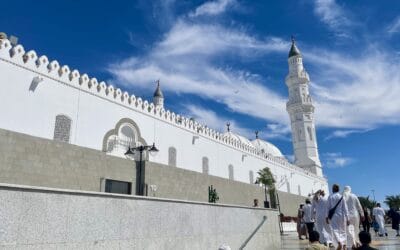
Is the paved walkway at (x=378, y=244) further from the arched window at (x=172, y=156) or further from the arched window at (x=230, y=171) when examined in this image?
the arched window at (x=230, y=171)

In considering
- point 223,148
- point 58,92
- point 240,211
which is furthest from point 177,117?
point 240,211

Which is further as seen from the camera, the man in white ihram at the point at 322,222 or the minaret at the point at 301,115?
the minaret at the point at 301,115

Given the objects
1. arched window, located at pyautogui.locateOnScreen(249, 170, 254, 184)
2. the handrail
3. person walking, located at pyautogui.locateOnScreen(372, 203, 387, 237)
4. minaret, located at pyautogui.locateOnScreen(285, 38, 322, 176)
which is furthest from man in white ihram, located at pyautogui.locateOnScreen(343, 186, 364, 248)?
minaret, located at pyautogui.locateOnScreen(285, 38, 322, 176)

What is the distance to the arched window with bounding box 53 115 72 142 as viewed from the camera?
1246 centimetres

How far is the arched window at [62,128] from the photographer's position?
40.9 feet

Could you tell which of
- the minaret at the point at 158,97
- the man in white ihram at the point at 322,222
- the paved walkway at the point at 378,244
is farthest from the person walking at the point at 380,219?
the minaret at the point at 158,97

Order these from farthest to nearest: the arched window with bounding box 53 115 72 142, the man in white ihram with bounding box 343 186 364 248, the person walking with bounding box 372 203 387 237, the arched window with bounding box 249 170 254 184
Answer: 1. the arched window with bounding box 249 170 254 184
2. the person walking with bounding box 372 203 387 237
3. the arched window with bounding box 53 115 72 142
4. the man in white ihram with bounding box 343 186 364 248

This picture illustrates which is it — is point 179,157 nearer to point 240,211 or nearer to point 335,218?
point 240,211

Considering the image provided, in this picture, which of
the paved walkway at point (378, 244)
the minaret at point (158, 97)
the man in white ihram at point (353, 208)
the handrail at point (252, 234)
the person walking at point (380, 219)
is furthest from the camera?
the minaret at point (158, 97)

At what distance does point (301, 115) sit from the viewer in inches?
1569

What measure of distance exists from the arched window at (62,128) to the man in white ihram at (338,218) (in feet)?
31.2

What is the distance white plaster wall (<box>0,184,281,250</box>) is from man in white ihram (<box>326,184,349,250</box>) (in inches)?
81.8

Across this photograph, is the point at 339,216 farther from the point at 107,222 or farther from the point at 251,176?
the point at 251,176

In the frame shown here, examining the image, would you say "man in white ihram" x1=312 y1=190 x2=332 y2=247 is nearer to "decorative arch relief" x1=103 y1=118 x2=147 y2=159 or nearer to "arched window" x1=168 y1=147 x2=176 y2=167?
"decorative arch relief" x1=103 y1=118 x2=147 y2=159
